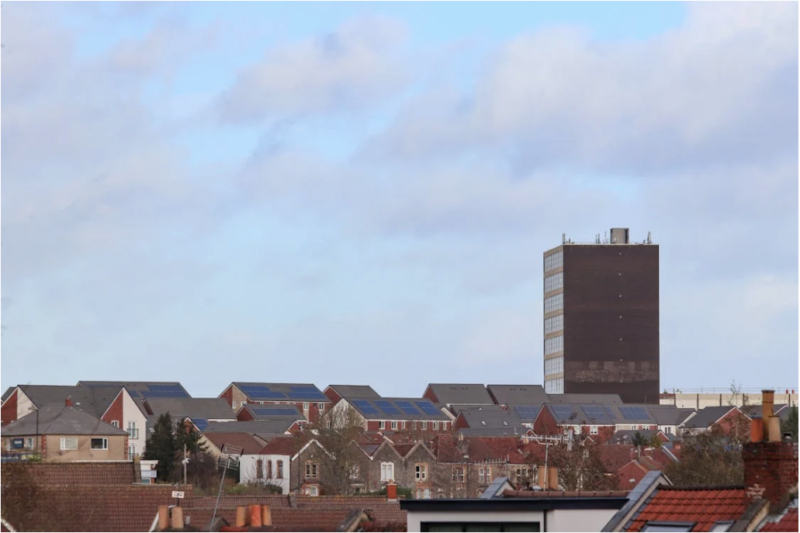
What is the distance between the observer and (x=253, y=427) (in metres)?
134

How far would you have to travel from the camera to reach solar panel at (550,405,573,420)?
163 meters

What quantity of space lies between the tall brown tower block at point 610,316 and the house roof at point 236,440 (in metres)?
64.2

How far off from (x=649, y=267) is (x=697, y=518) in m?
161

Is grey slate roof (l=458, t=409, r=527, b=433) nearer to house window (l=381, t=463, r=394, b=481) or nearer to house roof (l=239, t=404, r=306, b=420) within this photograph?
house roof (l=239, t=404, r=306, b=420)

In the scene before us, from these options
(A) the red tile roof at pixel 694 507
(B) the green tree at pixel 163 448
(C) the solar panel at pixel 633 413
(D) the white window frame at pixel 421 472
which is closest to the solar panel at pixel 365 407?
(C) the solar panel at pixel 633 413

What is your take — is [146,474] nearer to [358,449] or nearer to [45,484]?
[45,484]

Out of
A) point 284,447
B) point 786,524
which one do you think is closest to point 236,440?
point 284,447

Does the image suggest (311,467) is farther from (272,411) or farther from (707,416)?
(707,416)

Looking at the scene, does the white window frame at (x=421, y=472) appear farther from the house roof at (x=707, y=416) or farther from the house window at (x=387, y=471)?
the house roof at (x=707, y=416)

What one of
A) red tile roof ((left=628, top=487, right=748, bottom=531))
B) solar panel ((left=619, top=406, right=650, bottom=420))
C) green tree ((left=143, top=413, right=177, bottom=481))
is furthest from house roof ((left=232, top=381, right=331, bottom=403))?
red tile roof ((left=628, top=487, right=748, bottom=531))

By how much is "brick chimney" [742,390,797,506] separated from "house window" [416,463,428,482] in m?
81.3

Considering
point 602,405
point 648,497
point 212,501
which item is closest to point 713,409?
point 602,405

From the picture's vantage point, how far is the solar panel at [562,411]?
16288 cm

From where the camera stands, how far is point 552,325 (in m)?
184
